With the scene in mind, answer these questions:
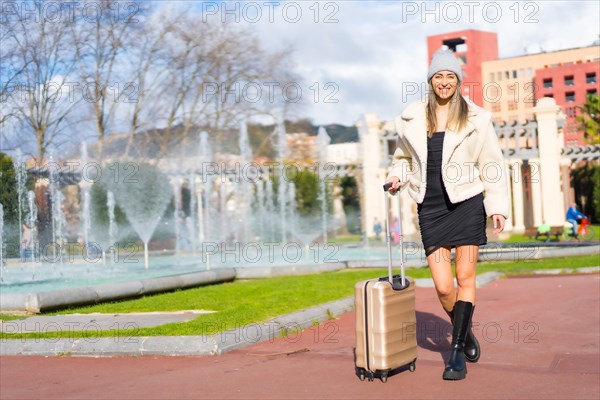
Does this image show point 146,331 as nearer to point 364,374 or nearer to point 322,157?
point 364,374

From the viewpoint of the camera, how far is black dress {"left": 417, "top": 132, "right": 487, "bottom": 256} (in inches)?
215

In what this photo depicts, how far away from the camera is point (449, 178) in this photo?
547 cm

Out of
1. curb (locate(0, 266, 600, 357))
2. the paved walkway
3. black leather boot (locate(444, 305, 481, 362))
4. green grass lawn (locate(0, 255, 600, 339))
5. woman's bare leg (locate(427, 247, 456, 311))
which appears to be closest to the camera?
the paved walkway

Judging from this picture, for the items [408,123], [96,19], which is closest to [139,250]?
[96,19]

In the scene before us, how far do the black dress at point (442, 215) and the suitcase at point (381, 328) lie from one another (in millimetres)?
339

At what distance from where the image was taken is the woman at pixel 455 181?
547 centimetres

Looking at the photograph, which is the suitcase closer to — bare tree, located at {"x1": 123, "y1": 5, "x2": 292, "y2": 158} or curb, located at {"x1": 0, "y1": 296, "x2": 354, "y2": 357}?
curb, located at {"x1": 0, "y1": 296, "x2": 354, "y2": 357}

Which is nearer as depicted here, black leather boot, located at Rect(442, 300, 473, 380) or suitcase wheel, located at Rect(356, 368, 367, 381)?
black leather boot, located at Rect(442, 300, 473, 380)

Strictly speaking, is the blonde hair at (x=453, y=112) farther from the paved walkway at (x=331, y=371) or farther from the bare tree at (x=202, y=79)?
the bare tree at (x=202, y=79)

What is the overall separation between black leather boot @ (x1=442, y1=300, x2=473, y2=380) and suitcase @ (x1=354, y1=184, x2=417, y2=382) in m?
0.31

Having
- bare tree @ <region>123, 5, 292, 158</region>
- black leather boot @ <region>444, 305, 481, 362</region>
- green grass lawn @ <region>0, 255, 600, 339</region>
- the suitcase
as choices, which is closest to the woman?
black leather boot @ <region>444, 305, 481, 362</region>

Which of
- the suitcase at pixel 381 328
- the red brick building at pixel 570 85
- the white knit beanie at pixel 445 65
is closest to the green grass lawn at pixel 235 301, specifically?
the suitcase at pixel 381 328

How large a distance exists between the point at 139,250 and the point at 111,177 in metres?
3.70

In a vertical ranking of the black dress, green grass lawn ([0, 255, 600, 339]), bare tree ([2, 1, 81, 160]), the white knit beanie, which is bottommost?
green grass lawn ([0, 255, 600, 339])
